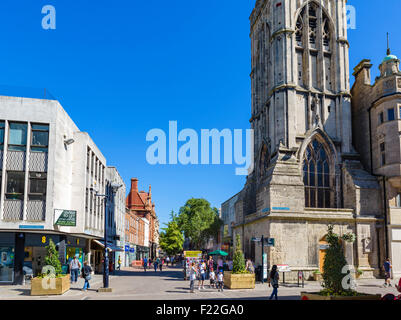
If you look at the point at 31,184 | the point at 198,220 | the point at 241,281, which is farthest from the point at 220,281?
the point at 198,220

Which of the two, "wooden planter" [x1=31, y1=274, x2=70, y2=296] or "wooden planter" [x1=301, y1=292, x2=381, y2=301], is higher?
"wooden planter" [x1=301, y1=292, x2=381, y2=301]

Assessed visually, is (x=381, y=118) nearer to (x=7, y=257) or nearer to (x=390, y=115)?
(x=390, y=115)

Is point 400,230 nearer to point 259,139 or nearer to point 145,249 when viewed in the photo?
point 259,139

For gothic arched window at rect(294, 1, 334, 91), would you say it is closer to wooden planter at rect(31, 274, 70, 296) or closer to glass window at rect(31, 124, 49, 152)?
glass window at rect(31, 124, 49, 152)

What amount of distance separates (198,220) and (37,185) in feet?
168

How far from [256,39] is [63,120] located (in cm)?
2678

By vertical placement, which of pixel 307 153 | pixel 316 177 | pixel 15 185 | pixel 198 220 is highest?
pixel 307 153

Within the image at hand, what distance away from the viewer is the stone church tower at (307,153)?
32156 millimetres

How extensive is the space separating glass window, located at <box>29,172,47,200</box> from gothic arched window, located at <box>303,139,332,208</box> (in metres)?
22.1

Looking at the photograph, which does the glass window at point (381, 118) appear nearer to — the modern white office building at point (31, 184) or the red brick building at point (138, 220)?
the modern white office building at point (31, 184)

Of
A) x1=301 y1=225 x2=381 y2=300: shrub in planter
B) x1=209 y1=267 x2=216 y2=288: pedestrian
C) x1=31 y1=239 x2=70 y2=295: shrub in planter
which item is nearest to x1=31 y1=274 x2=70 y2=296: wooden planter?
x1=31 y1=239 x2=70 y2=295: shrub in planter

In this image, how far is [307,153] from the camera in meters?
36.7

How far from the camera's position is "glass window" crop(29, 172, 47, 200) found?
2600 centimetres
